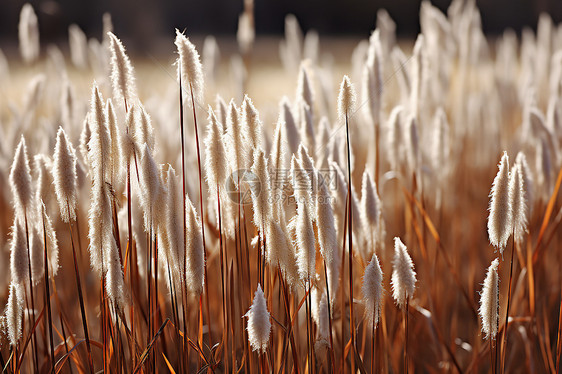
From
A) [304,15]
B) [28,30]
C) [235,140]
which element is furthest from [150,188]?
[304,15]

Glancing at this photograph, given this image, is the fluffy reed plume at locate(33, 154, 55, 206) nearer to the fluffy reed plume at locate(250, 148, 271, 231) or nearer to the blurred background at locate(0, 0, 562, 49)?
the fluffy reed plume at locate(250, 148, 271, 231)

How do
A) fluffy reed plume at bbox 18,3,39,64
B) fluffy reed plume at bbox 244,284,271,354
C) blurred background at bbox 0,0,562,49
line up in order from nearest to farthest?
fluffy reed plume at bbox 244,284,271,354 < fluffy reed plume at bbox 18,3,39,64 < blurred background at bbox 0,0,562,49

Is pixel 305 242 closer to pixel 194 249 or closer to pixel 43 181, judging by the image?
pixel 194 249

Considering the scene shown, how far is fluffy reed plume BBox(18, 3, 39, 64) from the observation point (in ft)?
4.20

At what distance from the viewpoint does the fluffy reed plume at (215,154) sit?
0.61m

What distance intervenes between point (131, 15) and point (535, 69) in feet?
16.0

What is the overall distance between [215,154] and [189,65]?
12 cm

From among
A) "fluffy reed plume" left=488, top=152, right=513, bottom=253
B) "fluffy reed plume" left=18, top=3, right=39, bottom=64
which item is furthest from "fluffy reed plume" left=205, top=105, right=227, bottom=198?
"fluffy reed plume" left=18, top=3, right=39, bottom=64

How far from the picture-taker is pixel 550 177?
0.88 metres

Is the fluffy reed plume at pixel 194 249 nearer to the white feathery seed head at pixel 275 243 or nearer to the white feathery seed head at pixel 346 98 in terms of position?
the white feathery seed head at pixel 275 243

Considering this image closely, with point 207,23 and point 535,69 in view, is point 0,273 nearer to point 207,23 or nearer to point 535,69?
point 535,69

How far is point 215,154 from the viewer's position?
2.01ft

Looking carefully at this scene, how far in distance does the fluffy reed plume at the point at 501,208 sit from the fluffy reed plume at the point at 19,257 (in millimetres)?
553

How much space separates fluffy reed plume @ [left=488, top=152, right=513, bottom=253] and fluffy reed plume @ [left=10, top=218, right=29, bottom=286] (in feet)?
1.82
